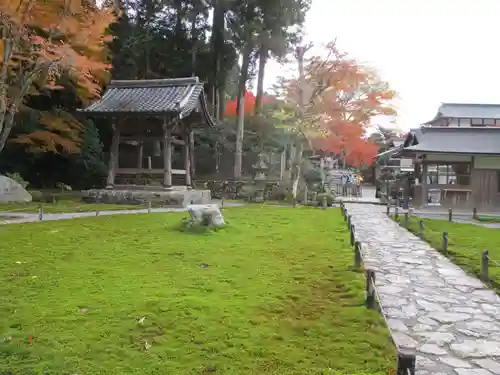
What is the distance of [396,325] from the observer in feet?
19.2

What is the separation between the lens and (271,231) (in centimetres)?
1360

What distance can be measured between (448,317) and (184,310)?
3.77 metres

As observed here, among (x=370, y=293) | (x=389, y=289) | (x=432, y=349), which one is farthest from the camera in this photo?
(x=389, y=289)

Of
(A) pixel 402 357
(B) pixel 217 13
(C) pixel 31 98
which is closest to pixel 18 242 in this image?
(A) pixel 402 357

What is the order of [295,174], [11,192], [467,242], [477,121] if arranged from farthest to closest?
[477,121] → [295,174] → [11,192] → [467,242]

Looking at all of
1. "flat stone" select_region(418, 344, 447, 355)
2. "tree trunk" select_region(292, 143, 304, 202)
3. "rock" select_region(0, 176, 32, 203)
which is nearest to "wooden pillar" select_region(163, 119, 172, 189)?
"rock" select_region(0, 176, 32, 203)

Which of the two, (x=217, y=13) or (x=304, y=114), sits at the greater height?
(x=217, y=13)

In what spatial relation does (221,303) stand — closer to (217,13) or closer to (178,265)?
(178,265)

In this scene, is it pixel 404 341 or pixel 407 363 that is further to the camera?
pixel 404 341

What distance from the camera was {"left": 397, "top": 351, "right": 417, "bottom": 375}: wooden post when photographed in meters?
3.41

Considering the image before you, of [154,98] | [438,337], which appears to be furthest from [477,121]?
[438,337]

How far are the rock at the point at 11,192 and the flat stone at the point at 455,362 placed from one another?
1985 cm

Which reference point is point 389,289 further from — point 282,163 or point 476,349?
point 282,163

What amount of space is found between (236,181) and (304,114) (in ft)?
20.4
